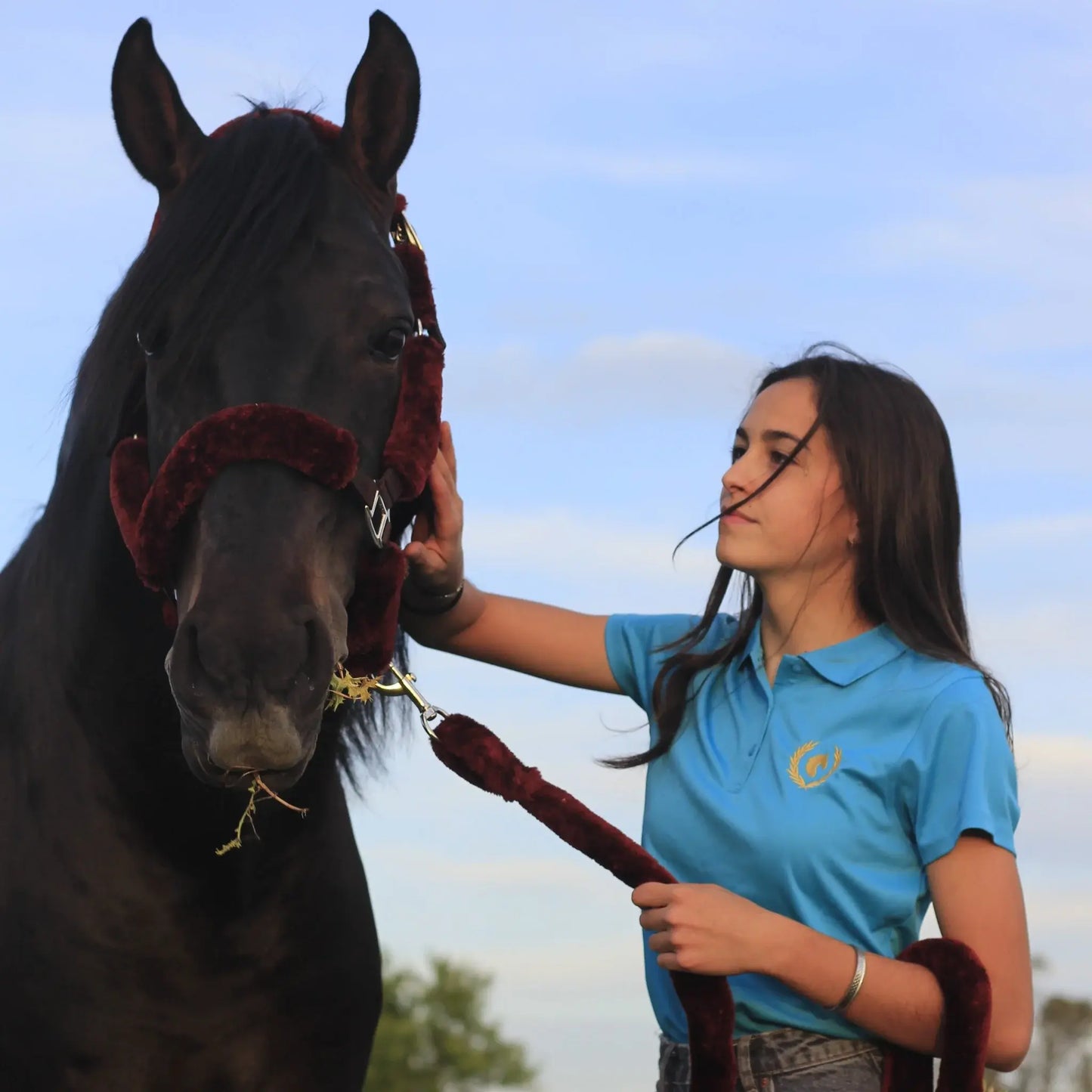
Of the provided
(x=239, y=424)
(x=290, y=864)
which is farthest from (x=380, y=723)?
(x=239, y=424)

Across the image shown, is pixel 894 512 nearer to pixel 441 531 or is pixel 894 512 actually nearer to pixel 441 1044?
pixel 441 531

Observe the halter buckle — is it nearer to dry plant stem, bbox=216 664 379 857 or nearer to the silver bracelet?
dry plant stem, bbox=216 664 379 857

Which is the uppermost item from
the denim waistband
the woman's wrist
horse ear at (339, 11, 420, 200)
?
horse ear at (339, 11, 420, 200)

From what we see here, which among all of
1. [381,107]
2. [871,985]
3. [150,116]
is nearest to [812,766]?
[871,985]

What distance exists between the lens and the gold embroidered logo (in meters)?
3.00

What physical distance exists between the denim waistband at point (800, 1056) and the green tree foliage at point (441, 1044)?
16.5 metres

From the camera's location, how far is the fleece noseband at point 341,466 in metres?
2.68

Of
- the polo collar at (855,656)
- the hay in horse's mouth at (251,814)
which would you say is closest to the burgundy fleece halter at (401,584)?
the hay in horse's mouth at (251,814)

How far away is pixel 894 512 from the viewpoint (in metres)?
3.19

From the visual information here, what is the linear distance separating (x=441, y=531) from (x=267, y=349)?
69cm

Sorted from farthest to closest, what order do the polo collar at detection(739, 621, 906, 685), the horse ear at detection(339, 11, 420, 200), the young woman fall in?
the horse ear at detection(339, 11, 420, 200) < the polo collar at detection(739, 621, 906, 685) < the young woman

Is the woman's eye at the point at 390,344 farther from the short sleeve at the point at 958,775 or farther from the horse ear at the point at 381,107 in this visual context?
the short sleeve at the point at 958,775

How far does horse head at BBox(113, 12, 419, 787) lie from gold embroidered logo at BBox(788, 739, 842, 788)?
0.90 m

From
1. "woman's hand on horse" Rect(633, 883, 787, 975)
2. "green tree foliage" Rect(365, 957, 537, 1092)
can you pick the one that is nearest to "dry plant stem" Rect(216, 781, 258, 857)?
"woman's hand on horse" Rect(633, 883, 787, 975)
